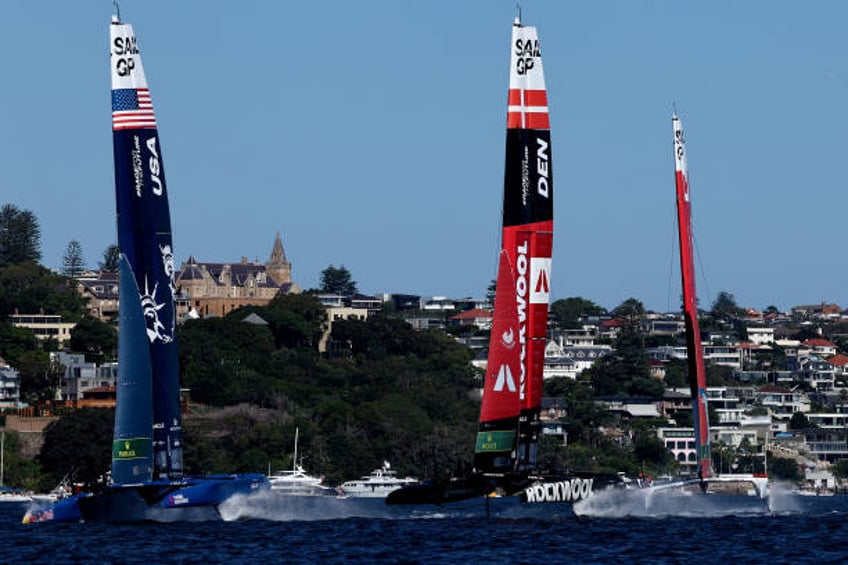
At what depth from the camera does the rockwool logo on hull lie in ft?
174

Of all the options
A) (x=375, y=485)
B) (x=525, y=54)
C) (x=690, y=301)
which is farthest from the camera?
(x=375, y=485)

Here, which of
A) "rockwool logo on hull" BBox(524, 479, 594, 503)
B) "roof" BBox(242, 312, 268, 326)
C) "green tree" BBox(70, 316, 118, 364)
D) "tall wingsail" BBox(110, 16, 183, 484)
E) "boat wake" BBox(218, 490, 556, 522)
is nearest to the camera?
"tall wingsail" BBox(110, 16, 183, 484)

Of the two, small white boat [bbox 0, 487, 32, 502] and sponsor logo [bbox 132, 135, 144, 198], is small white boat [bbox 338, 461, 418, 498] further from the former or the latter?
sponsor logo [bbox 132, 135, 144, 198]

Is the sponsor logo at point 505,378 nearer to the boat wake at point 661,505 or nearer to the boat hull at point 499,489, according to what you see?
the boat hull at point 499,489

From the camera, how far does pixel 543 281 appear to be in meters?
54.9

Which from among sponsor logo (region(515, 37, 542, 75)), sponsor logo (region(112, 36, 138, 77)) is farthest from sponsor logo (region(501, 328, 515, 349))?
sponsor logo (region(112, 36, 138, 77))

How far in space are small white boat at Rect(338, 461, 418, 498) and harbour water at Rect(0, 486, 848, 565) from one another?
50667mm

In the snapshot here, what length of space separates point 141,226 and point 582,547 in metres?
14.0

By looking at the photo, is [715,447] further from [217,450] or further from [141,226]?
[141,226]

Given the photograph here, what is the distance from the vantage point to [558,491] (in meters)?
53.6

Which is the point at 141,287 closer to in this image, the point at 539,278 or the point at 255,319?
the point at 539,278

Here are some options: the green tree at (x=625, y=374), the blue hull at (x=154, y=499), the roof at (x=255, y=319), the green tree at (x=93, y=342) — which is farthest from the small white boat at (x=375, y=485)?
the blue hull at (x=154, y=499)

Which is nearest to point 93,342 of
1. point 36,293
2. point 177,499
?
point 36,293

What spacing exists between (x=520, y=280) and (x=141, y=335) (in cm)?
959
